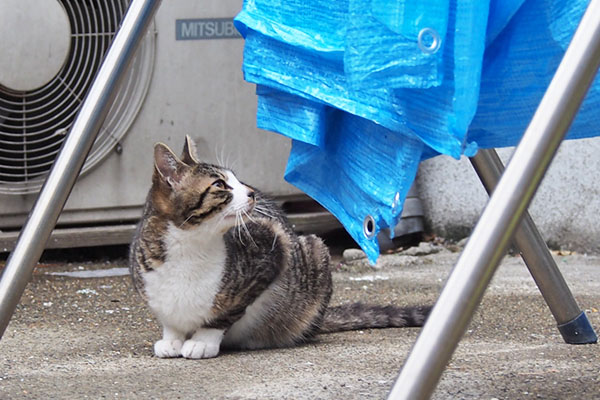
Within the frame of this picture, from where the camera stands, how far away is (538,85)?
4.71ft

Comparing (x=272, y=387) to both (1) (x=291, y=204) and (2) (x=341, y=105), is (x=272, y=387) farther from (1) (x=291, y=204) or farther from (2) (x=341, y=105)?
(1) (x=291, y=204)

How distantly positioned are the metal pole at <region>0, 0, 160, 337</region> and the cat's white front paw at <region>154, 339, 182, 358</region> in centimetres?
86

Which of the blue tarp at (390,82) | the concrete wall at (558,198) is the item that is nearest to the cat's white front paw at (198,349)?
the blue tarp at (390,82)

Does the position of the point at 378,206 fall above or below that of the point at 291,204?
above

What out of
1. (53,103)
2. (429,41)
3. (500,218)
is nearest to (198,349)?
(429,41)

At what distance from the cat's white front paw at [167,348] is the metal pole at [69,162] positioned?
857 millimetres

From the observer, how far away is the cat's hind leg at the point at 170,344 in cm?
230

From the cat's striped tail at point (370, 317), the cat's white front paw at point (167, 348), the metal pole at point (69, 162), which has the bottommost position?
the cat's striped tail at point (370, 317)

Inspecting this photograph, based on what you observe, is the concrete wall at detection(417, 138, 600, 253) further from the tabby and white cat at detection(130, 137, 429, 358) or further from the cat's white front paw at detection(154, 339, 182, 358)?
the cat's white front paw at detection(154, 339, 182, 358)

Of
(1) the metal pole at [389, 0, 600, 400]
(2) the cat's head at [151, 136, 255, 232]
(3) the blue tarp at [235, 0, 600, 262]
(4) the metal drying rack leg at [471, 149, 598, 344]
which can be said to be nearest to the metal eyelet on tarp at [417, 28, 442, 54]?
(3) the blue tarp at [235, 0, 600, 262]

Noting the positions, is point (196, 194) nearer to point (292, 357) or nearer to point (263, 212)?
point (263, 212)

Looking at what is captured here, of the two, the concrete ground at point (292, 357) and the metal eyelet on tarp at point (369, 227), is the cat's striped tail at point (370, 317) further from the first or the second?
the metal eyelet on tarp at point (369, 227)

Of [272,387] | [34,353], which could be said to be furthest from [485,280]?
[34,353]

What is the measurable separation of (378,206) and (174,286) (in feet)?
2.97
